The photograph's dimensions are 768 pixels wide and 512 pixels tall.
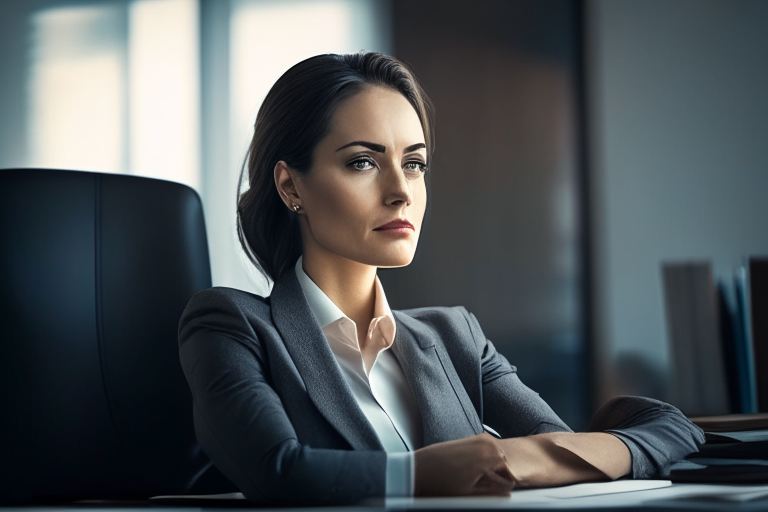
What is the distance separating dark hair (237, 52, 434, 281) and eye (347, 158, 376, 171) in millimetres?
77

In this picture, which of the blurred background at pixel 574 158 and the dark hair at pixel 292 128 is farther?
the blurred background at pixel 574 158

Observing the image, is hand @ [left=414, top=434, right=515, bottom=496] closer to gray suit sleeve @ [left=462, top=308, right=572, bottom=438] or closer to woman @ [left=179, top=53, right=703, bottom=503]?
woman @ [left=179, top=53, right=703, bottom=503]

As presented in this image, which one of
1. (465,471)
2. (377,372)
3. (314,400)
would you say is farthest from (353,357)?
(465,471)

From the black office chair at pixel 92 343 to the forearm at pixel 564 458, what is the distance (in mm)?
692

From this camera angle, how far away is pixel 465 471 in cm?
91

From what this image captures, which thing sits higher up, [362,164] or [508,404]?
[362,164]

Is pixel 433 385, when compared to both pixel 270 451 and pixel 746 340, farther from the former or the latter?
pixel 746 340

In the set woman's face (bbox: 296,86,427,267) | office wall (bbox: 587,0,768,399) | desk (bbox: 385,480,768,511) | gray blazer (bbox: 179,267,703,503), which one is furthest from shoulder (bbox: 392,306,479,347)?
office wall (bbox: 587,0,768,399)

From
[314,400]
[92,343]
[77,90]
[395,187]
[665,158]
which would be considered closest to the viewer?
[314,400]

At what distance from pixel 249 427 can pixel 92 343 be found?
57cm

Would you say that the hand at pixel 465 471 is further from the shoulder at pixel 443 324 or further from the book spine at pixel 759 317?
the book spine at pixel 759 317

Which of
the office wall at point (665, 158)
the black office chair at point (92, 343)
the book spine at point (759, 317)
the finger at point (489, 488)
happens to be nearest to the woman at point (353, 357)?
the finger at point (489, 488)

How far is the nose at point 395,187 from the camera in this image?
126 cm

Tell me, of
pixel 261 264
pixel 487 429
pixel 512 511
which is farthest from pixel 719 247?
pixel 512 511
